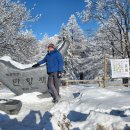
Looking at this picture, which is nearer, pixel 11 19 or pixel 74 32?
pixel 11 19

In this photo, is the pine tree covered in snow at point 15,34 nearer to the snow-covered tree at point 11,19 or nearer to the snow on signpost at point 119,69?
the snow-covered tree at point 11,19

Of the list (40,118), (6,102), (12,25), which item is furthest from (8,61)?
(12,25)

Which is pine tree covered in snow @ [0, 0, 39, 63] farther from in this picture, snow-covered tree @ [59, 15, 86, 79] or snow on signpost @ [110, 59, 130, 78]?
snow-covered tree @ [59, 15, 86, 79]

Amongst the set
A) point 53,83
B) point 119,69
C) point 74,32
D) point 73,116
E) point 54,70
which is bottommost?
point 73,116

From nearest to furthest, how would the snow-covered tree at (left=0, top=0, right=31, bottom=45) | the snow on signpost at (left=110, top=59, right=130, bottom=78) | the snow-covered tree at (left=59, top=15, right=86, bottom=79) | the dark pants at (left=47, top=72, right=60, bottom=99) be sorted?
the dark pants at (left=47, top=72, right=60, bottom=99)
the snow on signpost at (left=110, top=59, right=130, bottom=78)
the snow-covered tree at (left=0, top=0, right=31, bottom=45)
the snow-covered tree at (left=59, top=15, right=86, bottom=79)

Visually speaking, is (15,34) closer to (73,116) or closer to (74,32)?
(73,116)

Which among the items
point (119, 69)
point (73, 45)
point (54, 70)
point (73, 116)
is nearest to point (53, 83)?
point (54, 70)

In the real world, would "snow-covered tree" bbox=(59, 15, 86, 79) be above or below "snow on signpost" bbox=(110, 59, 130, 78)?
above

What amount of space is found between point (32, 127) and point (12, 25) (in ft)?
69.8

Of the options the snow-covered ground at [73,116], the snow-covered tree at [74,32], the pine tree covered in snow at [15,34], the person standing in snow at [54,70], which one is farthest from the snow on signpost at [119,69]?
the snow-covered tree at [74,32]

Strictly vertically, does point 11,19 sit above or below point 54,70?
above

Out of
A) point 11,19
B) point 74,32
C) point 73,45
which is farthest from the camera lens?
point 74,32

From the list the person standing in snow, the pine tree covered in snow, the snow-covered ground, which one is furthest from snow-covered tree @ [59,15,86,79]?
the snow-covered ground

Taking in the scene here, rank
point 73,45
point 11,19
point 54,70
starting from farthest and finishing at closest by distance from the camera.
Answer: point 73,45 → point 11,19 → point 54,70
